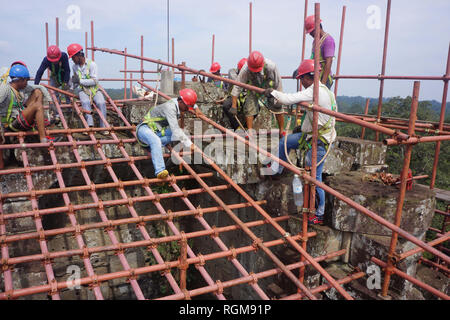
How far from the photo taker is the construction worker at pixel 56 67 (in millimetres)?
5762

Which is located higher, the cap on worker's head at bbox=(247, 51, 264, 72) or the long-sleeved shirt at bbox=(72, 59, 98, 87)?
the cap on worker's head at bbox=(247, 51, 264, 72)

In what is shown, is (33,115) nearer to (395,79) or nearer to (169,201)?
(169,201)

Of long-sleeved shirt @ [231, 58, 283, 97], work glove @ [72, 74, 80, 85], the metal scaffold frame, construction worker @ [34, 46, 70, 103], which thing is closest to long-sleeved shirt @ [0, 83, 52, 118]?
the metal scaffold frame

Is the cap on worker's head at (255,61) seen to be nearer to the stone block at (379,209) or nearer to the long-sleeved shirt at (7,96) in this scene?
the stone block at (379,209)

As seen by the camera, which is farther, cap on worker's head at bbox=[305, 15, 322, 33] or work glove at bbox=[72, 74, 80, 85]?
work glove at bbox=[72, 74, 80, 85]

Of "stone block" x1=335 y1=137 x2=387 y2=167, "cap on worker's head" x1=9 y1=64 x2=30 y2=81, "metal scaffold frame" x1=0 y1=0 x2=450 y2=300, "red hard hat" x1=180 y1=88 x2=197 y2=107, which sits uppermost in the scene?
"cap on worker's head" x1=9 y1=64 x2=30 y2=81

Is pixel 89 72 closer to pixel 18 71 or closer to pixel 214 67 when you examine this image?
pixel 18 71

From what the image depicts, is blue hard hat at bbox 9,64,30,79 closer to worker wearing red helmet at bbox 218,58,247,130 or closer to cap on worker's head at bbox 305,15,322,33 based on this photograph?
worker wearing red helmet at bbox 218,58,247,130

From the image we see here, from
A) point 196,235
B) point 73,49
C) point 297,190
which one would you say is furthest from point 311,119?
point 73,49

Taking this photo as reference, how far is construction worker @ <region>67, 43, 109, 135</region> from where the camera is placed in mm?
5781

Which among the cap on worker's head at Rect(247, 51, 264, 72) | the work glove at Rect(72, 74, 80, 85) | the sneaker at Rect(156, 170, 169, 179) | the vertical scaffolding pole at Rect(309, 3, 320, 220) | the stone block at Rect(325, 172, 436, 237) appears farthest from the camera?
the work glove at Rect(72, 74, 80, 85)

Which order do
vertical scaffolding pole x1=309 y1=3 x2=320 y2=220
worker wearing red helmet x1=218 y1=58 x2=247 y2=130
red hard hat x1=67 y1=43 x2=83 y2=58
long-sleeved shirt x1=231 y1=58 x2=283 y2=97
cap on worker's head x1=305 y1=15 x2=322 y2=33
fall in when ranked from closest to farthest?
vertical scaffolding pole x1=309 y1=3 x2=320 y2=220 < cap on worker's head x1=305 y1=15 x2=322 y2=33 < long-sleeved shirt x1=231 y1=58 x2=283 y2=97 < worker wearing red helmet x1=218 y1=58 x2=247 y2=130 < red hard hat x1=67 y1=43 x2=83 y2=58

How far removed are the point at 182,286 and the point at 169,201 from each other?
3794 millimetres
